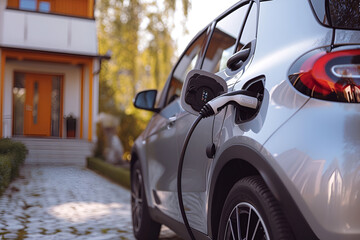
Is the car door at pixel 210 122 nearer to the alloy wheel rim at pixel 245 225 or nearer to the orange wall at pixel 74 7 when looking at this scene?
the alloy wheel rim at pixel 245 225

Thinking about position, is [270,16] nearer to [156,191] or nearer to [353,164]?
[353,164]

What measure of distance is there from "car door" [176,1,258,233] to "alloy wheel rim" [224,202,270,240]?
34 centimetres

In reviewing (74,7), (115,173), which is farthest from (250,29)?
(74,7)

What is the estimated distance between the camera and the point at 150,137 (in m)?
4.30

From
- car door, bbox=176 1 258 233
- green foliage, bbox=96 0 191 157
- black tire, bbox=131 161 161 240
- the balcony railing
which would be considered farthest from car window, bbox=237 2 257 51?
green foliage, bbox=96 0 191 157

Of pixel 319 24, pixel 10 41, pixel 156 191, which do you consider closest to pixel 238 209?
pixel 319 24

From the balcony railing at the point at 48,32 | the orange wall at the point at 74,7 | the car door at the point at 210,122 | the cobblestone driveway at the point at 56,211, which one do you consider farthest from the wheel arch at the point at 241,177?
the orange wall at the point at 74,7

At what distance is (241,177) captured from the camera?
240 cm

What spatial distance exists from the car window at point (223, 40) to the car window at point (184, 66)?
205 mm

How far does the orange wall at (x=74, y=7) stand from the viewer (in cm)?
1647

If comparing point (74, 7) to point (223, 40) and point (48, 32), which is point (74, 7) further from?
point (223, 40)

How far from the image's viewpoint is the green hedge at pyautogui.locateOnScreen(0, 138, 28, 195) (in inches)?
143

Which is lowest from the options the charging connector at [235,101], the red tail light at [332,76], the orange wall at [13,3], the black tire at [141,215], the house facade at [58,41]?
the black tire at [141,215]

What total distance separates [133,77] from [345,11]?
20591 mm
